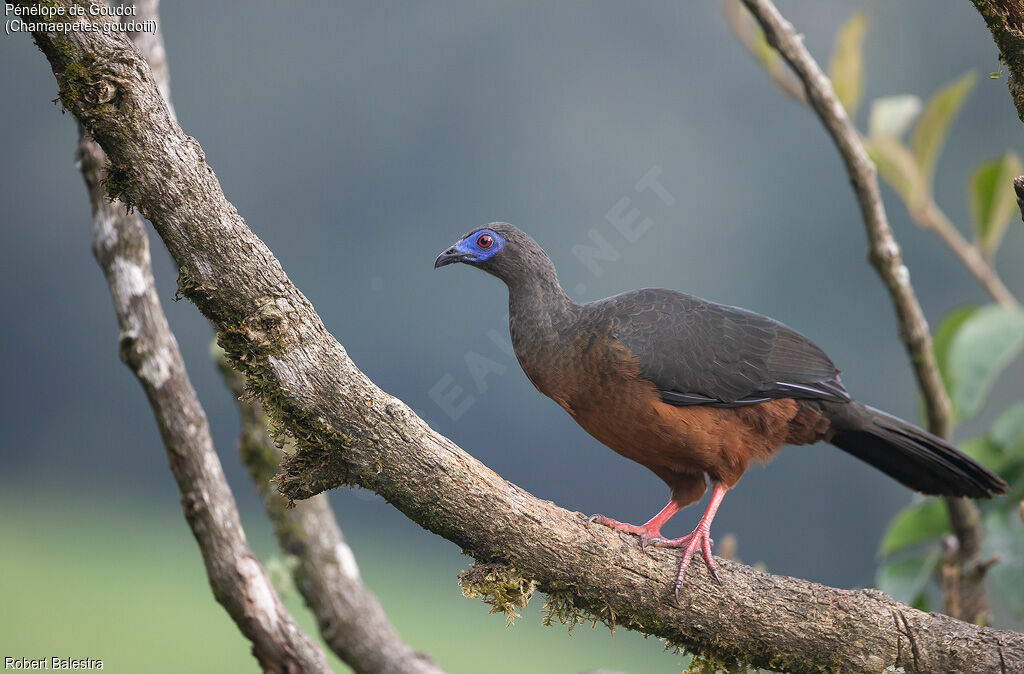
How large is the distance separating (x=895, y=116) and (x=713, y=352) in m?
1.92

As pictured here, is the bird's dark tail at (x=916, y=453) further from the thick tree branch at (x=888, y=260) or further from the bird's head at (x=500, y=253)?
the bird's head at (x=500, y=253)

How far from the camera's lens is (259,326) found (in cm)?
196

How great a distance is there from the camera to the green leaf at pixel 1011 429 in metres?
3.85

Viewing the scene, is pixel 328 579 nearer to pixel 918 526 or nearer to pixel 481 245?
pixel 481 245

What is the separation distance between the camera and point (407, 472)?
2061 mm

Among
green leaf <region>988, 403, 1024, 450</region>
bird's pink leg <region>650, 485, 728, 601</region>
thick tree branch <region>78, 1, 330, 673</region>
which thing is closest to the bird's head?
bird's pink leg <region>650, 485, 728, 601</region>

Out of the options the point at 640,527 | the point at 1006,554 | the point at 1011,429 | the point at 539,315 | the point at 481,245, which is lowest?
the point at 1006,554

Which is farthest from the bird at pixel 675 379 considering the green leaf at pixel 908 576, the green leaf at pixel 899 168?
the green leaf at pixel 899 168

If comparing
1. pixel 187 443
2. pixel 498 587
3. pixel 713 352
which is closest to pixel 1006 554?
pixel 713 352

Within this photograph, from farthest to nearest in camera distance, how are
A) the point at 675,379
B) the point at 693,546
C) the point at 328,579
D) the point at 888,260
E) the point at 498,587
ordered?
the point at 328,579
the point at 888,260
the point at 675,379
the point at 693,546
the point at 498,587

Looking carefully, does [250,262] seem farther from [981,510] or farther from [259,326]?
[981,510]

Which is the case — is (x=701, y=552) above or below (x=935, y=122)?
below

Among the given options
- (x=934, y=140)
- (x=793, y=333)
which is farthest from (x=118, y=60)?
(x=934, y=140)

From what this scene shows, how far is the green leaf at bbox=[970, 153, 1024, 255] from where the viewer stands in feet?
12.9
